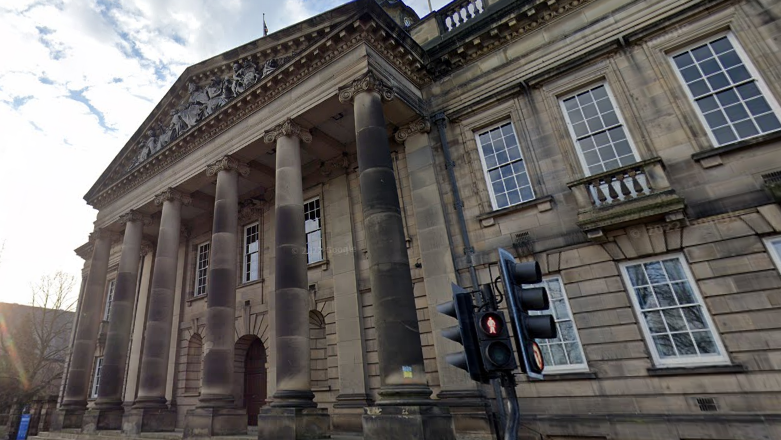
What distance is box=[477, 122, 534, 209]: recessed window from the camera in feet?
37.4

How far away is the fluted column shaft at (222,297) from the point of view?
38.8ft

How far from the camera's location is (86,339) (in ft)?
57.7

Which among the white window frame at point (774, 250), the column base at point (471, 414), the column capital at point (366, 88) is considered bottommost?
the column base at point (471, 414)

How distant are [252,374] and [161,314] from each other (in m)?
4.26

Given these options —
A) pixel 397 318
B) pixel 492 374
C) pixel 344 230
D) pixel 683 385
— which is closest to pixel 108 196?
pixel 344 230

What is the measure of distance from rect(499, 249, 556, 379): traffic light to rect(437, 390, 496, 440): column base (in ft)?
24.2

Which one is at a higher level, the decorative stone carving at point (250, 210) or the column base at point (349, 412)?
the decorative stone carving at point (250, 210)

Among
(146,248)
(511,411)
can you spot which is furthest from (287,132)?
(146,248)

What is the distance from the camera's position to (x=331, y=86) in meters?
12.2

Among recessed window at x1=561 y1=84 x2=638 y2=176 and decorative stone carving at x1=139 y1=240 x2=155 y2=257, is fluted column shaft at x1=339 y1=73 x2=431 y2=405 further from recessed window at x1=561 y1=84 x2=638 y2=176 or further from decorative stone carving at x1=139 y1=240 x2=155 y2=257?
decorative stone carving at x1=139 y1=240 x2=155 y2=257

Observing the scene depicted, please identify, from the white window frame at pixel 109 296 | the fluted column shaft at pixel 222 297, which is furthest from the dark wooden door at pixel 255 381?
the white window frame at pixel 109 296

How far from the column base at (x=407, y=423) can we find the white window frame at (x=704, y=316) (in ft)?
15.3

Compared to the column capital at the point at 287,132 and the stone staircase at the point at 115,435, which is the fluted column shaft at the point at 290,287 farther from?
the stone staircase at the point at 115,435

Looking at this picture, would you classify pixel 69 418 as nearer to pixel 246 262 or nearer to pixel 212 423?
pixel 246 262
